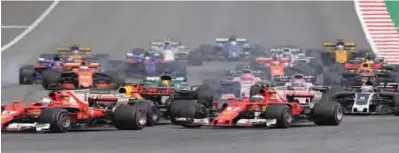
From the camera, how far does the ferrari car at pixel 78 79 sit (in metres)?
31.7

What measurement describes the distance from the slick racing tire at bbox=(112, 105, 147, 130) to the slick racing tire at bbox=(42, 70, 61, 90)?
13317 millimetres

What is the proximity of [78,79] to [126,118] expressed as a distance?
1301 centimetres

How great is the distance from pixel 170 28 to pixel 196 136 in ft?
128

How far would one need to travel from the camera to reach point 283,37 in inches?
2164

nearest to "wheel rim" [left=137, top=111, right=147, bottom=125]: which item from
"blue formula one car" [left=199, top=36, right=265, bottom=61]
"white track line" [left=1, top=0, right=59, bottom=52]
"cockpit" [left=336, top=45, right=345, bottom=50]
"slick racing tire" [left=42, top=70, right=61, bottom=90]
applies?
"slick racing tire" [left=42, top=70, right=61, bottom=90]

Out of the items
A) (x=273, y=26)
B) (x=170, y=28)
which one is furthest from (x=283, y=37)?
(x=170, y=28)

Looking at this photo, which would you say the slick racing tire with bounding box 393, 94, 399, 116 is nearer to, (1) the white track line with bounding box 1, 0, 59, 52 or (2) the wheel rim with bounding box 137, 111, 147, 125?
(2) the wheel rim with bounding box 137, 111, 147, 125

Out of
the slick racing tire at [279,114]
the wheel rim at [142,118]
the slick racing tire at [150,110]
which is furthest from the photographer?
the slick racing tire at [150,110]

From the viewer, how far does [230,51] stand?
152 ft

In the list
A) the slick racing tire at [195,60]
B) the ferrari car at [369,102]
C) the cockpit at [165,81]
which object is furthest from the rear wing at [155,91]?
the slick racing tire at [195,60]

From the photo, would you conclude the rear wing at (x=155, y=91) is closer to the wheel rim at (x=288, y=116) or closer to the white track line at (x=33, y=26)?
the wheel rim at (x=288, y=116)

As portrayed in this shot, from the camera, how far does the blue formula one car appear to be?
151 ft

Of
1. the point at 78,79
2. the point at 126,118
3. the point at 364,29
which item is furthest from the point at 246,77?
the point at 364,29

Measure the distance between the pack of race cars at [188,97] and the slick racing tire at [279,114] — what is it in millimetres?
22
